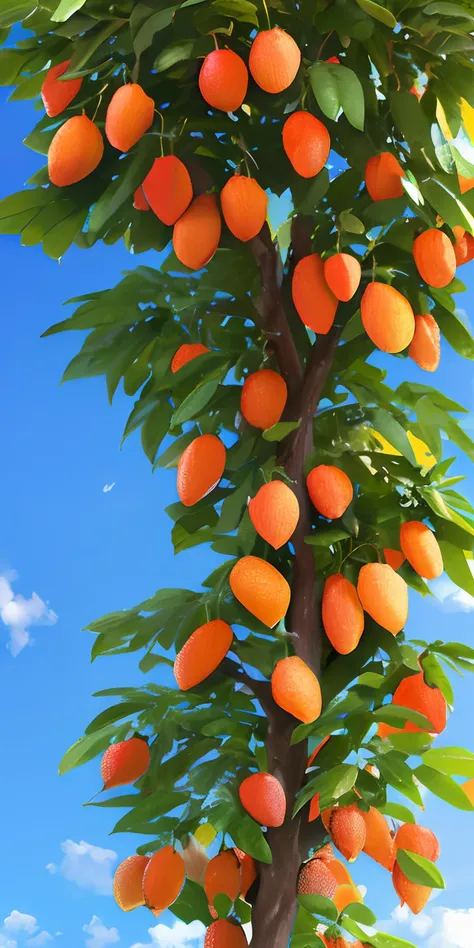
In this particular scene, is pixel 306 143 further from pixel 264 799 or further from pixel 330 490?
pixel 264 799

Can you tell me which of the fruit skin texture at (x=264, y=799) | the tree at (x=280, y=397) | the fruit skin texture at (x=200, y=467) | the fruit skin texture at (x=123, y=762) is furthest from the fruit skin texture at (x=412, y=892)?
the fruit skin texture at (x=200, y=467)

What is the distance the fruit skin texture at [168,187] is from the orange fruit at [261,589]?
0.31 metres

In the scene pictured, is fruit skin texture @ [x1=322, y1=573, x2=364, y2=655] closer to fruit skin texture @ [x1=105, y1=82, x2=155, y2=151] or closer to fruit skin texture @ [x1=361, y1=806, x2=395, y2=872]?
fruit skin texture @ [x1=361, y1=806, x2=395, y2=872]

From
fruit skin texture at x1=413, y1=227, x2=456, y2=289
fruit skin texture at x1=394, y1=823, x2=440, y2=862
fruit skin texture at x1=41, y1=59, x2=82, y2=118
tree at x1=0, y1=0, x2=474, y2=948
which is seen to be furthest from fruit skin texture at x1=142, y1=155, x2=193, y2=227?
fruit skin texture at x1=394, y1=823, x2=440, y2=862

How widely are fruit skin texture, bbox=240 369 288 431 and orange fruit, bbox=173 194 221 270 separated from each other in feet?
0.37

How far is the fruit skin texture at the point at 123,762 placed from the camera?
2.71 feet

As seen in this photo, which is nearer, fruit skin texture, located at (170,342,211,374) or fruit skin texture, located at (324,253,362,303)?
fruit skin texture, located at (324,253,362,303)

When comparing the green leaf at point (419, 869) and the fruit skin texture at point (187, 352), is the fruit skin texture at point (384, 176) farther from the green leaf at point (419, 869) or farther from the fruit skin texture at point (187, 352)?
the green leaf at point (419, 869)

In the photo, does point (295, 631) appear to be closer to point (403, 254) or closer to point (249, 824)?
point (249, 824)

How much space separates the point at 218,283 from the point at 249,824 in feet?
1.56

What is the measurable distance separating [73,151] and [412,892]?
69 centimetres

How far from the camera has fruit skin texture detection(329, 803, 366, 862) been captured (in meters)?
0.75

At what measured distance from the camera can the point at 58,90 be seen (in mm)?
829

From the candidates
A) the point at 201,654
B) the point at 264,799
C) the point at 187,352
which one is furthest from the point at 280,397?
the point at 264,799
